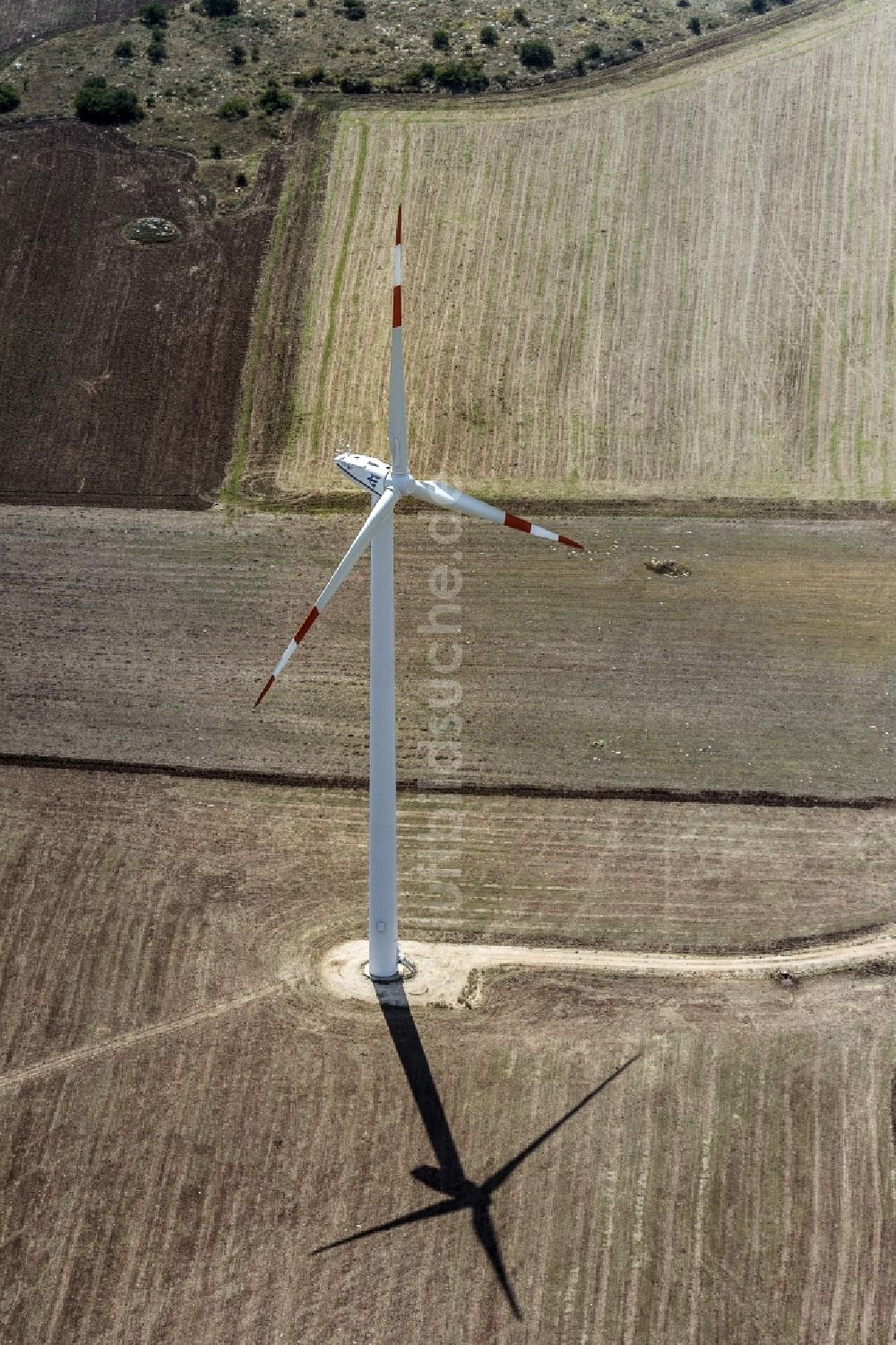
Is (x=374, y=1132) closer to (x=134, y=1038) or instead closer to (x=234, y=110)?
(x=134, y=1038)

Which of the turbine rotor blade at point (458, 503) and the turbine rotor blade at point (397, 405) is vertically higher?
the turbine rotor blade at point (397, 405)

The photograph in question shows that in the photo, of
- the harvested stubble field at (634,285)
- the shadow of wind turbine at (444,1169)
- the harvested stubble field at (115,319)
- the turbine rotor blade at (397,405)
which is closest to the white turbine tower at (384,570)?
the turbine rotor blade at (397,405)

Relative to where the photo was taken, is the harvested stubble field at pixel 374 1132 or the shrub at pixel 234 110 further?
the shrub at pixel 234 110

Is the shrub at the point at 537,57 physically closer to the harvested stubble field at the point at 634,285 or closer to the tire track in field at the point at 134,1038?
the harvested stubble field at the point at 634,285

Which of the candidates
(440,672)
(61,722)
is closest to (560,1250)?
(440,672)

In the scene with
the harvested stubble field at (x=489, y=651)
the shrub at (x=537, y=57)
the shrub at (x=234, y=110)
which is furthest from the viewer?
the shrub at (x=537, y=57)

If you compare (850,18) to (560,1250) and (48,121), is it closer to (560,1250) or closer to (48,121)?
(48,121)

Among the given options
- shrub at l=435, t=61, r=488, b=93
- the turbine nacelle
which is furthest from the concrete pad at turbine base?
shrub at l=435, t=61, r=488, b=93

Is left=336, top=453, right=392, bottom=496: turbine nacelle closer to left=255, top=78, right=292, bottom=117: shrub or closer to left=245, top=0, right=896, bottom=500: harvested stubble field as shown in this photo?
left=245, top=0, right=896, bottom=500: harvested stubble field
